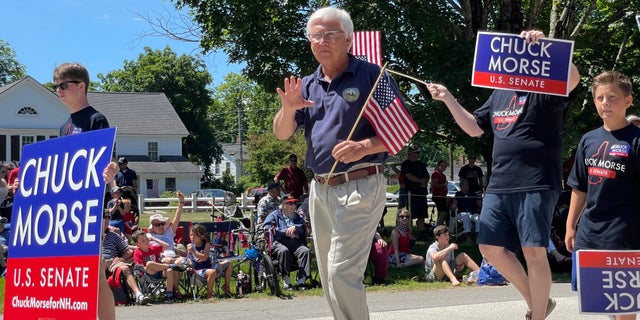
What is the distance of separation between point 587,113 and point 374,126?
14.1 meters

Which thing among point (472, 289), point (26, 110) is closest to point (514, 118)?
point (472, 289)

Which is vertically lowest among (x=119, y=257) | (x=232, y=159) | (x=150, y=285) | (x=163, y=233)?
(x=150, y=285)

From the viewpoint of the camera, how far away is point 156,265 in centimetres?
→ 1116

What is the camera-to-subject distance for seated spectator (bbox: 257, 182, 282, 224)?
46.4ft

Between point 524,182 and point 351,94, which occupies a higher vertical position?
point 351,94

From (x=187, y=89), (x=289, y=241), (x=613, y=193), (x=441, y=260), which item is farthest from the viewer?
(x=187, y=89)

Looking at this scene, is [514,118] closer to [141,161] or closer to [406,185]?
[406,185]

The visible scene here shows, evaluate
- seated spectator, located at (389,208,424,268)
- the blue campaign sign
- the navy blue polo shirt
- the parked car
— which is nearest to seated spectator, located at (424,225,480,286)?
seated spectator, located at (389,208,424,268)

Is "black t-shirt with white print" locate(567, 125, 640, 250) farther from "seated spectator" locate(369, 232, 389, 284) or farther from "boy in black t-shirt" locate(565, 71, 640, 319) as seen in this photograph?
"seated spectator" locate(369, 232, 389, 284)

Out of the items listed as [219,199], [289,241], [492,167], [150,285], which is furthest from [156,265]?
[219,199]

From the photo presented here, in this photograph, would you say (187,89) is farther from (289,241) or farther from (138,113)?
(289,241)

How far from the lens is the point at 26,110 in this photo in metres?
59.6

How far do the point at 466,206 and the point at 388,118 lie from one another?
14217mm

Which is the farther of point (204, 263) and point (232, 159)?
point (232, 159)
